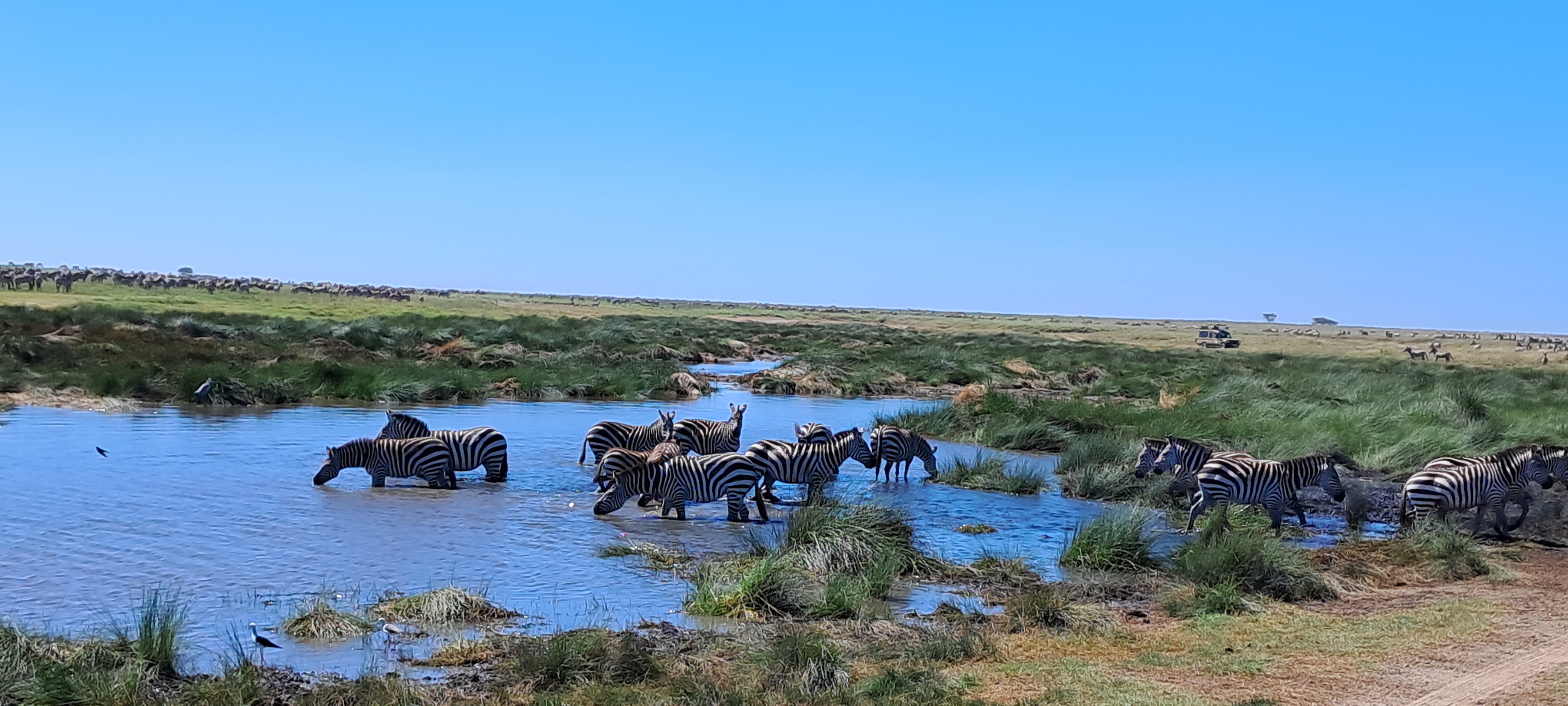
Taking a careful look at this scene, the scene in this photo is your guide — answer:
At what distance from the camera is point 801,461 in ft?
56.1

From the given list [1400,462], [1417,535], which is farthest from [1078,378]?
[1417,535]

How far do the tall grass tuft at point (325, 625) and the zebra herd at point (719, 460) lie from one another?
18.4 ft

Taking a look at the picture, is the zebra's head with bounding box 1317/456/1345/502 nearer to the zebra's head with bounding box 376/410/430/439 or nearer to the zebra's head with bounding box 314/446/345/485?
Answer: the zebra's head with bounding box 376/410/430/439

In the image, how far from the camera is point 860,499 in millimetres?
16562

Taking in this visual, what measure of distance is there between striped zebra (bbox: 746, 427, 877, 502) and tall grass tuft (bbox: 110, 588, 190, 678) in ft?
25.6

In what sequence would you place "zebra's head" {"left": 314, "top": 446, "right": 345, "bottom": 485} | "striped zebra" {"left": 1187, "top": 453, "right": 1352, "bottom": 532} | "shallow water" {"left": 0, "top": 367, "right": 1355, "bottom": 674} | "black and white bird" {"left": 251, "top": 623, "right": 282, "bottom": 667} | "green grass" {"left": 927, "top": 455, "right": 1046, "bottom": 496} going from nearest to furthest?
1. "black and white bird" {"left": 251, "top": 623, "right": 282, "bottom": 667}
2. "shallow water" {"left": 0, "top": 367, "right": 1355, "bottom": 674}
3. "striped zebra" {"left": 1187, "top": 453, "right": 1352, "bottom": 532}
4. "zebra's head" {"left": 314, "top": 446, "right": 345, "bottom": 485}
5. "green grass" {"left": 927, "top": 455, "right": 1046, "bottom": 496}

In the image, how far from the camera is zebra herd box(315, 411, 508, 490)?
17047 mm

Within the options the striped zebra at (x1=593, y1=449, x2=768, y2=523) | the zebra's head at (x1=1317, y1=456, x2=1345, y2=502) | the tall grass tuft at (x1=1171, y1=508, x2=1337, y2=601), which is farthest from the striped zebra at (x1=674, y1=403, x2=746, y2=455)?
the tall grass tuft at (x1=1171, y1=508, x2=1337, y2=601)

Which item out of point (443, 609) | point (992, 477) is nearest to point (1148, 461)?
point (992, 477)

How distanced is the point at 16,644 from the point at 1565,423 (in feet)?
89.3

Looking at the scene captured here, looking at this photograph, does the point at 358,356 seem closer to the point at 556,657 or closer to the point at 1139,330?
the point at 556,657

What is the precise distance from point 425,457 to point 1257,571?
10.8 meters

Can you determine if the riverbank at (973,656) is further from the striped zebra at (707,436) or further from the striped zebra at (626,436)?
the striped zebra at (626,436)

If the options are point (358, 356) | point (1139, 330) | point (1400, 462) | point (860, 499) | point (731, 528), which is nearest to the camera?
point (731, 528)
